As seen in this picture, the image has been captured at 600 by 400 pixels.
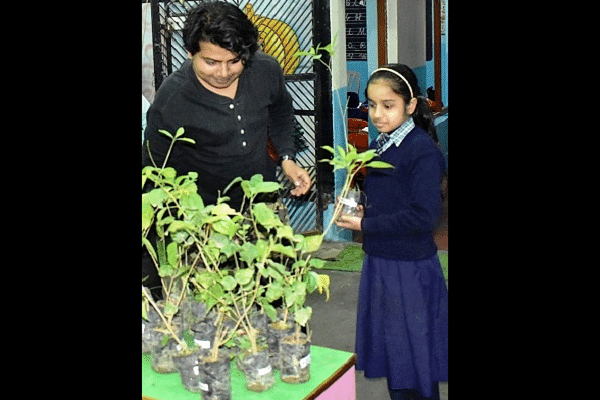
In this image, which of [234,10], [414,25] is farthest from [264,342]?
[414,25]

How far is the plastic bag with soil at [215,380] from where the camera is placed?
175cm

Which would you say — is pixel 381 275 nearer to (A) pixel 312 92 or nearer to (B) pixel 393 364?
(B) pixel 393 364

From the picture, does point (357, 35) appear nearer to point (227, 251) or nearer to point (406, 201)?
point (406, 201)

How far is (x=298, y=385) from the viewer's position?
1858mm

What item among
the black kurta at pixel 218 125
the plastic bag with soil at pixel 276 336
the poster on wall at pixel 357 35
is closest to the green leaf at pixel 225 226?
the plastic bag with soil at pixel 276 336

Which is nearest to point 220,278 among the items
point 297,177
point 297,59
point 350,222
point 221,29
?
point 350,222

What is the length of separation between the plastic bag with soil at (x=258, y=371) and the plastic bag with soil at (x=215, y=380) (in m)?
0.06

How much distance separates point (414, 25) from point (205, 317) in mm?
1438

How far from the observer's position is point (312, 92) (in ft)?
12.2

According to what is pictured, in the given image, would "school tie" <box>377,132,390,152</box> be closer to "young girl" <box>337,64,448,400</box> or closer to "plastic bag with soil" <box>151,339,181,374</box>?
"young girl" <box>337,64,448,400</box>

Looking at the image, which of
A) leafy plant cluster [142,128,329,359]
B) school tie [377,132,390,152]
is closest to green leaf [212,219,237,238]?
leafy plant cluster [142,128,329,359]

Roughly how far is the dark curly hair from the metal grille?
0.56 meters

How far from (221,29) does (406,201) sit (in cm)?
81
